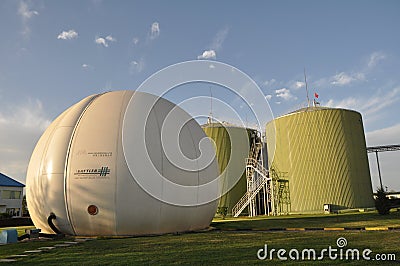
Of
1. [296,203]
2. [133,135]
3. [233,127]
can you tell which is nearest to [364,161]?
[296,203]

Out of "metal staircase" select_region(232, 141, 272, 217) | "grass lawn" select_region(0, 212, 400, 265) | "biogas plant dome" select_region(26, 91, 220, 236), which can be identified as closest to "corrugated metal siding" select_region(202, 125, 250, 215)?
"metal staircase" select_region(232, 141, 272, 217)

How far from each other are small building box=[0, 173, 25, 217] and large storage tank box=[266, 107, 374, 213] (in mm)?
35705

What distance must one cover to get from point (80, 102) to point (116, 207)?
5238mm

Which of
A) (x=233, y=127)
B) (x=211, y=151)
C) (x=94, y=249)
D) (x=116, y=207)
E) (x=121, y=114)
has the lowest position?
(x=94, y=249)

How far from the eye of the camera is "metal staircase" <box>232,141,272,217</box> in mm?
33406

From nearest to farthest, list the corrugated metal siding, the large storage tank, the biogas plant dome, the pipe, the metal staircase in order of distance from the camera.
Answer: the biogas plant dome → the pipe → the large storage tank → the metal staircase → the corrugated metal siding

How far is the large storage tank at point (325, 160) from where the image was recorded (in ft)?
99.5

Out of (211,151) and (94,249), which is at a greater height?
(211,151)

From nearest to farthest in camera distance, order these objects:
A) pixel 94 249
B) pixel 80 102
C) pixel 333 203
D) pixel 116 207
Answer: pixel 94 249
pixel 116 207
pixel 80 102
pixel 333 203

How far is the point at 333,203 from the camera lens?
30078 millimetres

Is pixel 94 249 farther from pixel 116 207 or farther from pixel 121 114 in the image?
pixel 121 114

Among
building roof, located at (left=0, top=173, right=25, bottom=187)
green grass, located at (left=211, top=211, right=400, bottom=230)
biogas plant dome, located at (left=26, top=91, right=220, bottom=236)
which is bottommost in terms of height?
green grass, located at (left=211, top=211, right=400, bottom=230)

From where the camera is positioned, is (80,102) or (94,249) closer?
(94,249)

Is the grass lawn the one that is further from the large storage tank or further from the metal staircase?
the metal staircase
